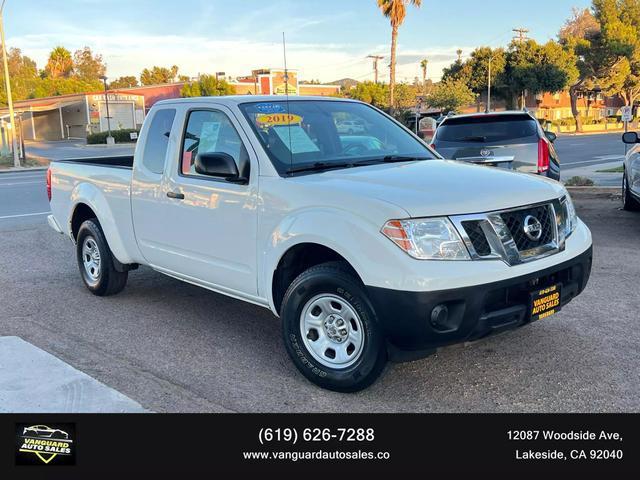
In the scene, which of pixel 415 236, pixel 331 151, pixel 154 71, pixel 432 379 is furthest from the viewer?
pixel 154 71

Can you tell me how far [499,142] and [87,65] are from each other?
122m

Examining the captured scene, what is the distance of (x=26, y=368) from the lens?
14.5 feet

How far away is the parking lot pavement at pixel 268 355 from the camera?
3861mm

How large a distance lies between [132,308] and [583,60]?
218ft

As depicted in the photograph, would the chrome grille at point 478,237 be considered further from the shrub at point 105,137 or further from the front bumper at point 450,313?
the shrub at point 105,137

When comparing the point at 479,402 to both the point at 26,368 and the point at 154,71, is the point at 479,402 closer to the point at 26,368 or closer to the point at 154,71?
the point at 26,368

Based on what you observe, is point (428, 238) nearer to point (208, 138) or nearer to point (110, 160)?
point (208, 138)

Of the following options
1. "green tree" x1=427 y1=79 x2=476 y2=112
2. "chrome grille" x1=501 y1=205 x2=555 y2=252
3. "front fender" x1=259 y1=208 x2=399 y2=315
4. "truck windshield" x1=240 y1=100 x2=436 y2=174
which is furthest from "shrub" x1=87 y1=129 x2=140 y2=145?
"chrome grille" x1=501 y1=205 x2=555 y2=252

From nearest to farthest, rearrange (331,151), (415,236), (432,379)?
(415,236)
(432,379)
(331,151)

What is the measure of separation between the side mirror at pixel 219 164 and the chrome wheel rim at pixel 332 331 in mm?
1091

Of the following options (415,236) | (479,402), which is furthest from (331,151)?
(479,402)

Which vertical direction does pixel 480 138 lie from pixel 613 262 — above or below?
above

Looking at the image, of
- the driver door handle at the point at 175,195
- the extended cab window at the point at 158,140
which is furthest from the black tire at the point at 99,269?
the driver door handle at the point at 175,195
